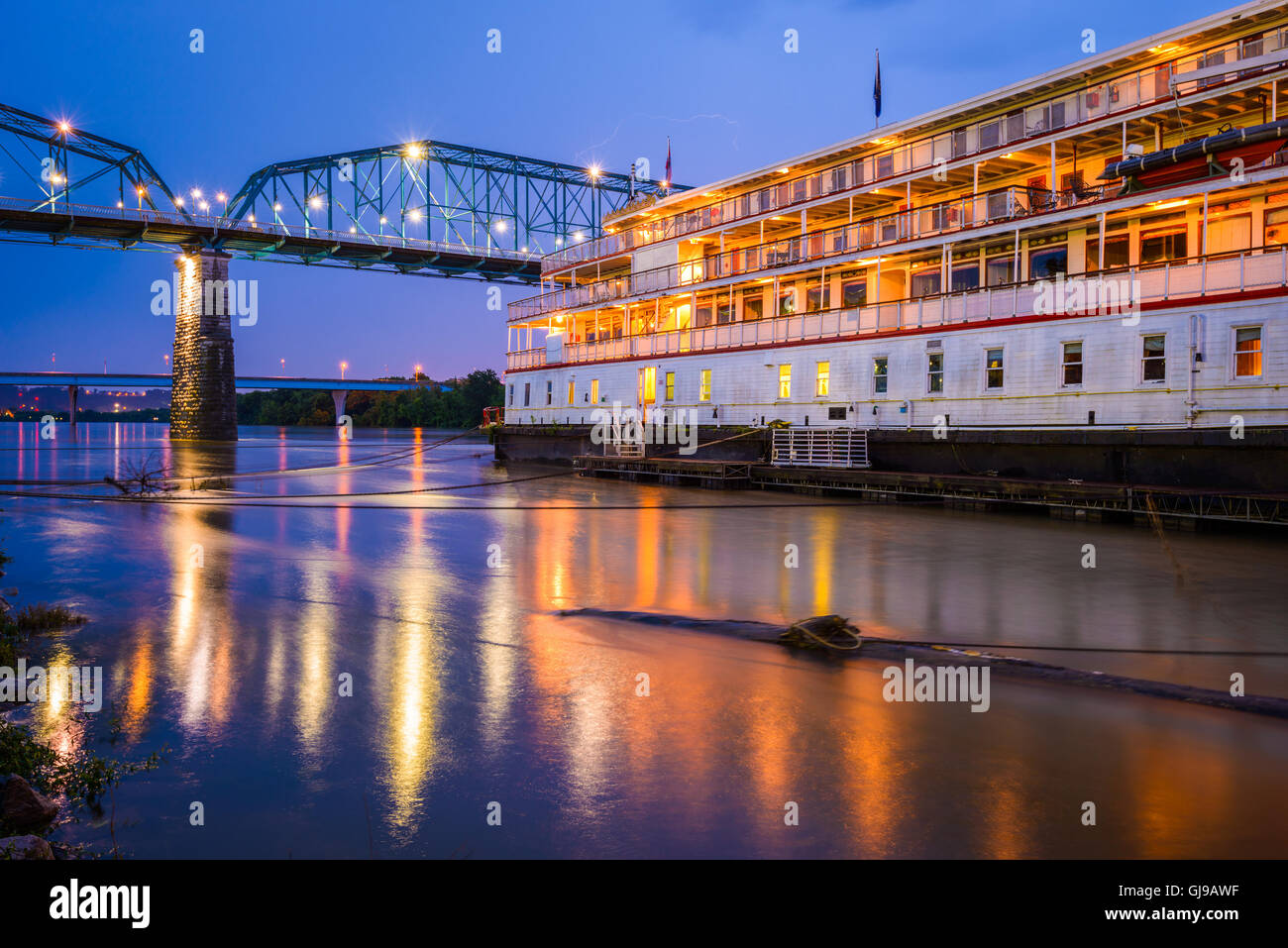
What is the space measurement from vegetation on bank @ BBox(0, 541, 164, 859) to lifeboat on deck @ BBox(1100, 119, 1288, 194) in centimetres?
2809

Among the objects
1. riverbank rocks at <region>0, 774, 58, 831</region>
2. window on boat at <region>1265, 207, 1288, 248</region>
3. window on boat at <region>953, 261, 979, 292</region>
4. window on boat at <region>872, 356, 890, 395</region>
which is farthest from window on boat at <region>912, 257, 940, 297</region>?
riverbank rocks at <region>0, 774, 58, 831</region>

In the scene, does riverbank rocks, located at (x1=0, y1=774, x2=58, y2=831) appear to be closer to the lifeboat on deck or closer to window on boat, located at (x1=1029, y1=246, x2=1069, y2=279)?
the lifeboat on deck

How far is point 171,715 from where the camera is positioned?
26.2 ft

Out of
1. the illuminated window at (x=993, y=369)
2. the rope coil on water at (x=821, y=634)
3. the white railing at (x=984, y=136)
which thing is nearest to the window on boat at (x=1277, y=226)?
the white railing at (x=984, y=136)

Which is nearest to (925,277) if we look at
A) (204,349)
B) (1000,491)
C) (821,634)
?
(1000,491)

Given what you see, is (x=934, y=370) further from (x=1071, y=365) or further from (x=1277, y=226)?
(x=1277, y=226)

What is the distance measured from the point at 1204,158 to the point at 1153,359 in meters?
5.89

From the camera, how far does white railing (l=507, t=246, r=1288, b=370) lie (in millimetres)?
23203

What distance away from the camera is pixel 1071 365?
2711 cm

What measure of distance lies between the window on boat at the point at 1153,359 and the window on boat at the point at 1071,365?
6.67ft
